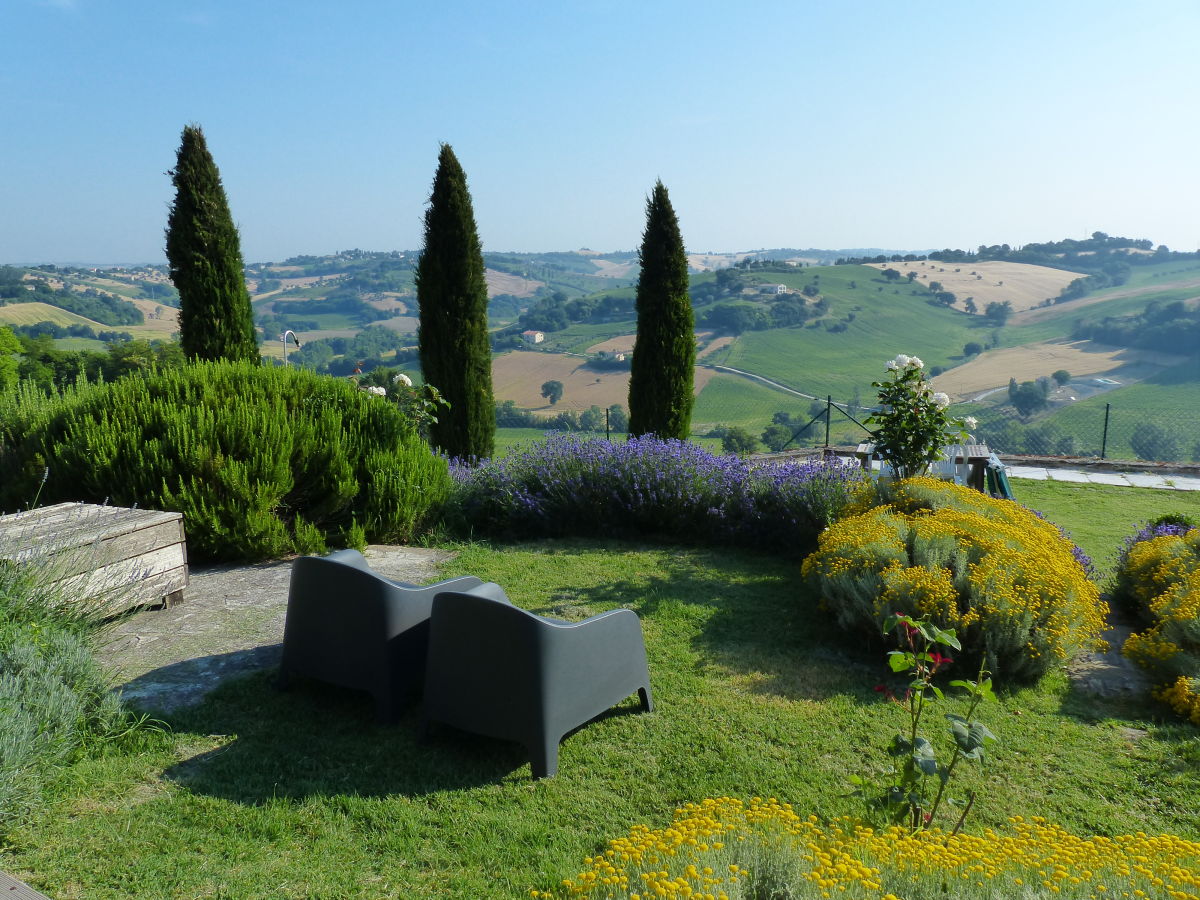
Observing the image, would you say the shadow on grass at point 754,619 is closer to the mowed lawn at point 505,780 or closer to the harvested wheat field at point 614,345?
the mowed lawn at point 505,780

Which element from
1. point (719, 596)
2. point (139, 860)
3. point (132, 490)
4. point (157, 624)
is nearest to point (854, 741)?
point (719, 596)

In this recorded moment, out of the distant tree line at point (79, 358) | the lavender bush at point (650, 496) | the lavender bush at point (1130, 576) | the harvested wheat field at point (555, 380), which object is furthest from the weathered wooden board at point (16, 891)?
the harvested wheat field at point (555, 380)

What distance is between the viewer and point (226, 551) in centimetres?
597

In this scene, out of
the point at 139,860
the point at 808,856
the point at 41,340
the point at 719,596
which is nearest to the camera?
the point at 808,856

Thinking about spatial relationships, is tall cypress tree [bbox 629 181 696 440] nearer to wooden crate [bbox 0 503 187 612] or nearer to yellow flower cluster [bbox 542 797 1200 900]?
wooden crate [bbox 0 503 187 612]

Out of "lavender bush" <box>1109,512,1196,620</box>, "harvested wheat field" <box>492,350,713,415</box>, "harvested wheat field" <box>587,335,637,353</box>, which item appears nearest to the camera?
"lavender bush" <box>1109,512,1196,620</box>

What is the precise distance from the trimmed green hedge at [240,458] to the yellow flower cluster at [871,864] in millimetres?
4270

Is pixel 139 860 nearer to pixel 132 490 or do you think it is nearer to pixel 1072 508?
pixel 132 490

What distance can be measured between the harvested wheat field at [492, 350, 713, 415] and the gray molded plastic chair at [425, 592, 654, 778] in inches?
1624

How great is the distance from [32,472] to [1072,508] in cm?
1062

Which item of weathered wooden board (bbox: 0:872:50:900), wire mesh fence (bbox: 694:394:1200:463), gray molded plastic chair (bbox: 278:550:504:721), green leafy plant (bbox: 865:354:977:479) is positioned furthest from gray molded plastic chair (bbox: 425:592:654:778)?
wire mesh fence (bbox: 694:394:1200:463)

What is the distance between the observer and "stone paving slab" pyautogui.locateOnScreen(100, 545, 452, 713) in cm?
396

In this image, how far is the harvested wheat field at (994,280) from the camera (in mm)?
82938

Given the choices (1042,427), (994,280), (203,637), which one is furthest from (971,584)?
(994,280)
